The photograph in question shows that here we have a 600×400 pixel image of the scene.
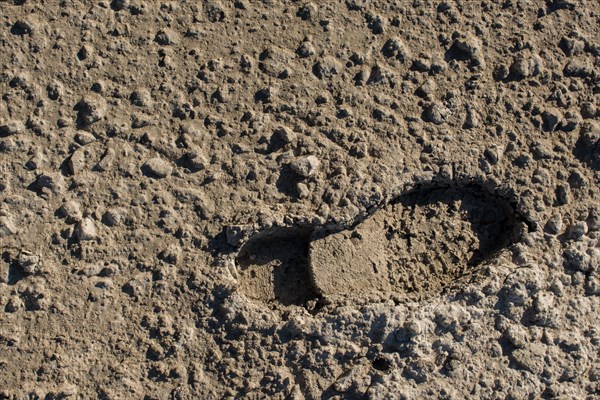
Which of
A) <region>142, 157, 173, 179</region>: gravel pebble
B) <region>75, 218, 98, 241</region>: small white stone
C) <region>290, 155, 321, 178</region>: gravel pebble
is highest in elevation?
<region>290, 155, 321, 178</region>: gravel pebble

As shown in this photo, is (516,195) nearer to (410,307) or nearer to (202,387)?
(410,307)

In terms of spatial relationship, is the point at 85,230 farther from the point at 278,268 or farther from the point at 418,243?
the point at 418,243

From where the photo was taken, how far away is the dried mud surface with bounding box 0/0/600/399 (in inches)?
82.2

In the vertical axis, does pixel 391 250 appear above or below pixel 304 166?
below

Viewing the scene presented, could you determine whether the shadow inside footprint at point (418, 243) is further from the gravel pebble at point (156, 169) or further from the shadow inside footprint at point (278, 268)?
the gravel pebble at point (156, 169)

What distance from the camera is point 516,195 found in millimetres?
2225

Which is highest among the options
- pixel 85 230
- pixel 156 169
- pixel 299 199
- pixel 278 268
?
pixel 299 199

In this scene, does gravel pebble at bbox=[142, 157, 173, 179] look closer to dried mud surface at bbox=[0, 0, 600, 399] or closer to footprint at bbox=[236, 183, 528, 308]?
dried mud surface at bbox=[0, 0, 600, 399]

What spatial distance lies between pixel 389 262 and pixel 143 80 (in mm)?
1027

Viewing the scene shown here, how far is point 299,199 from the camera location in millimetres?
2168

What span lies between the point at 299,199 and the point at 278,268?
245 millimetres

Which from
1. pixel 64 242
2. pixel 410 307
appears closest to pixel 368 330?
pixel 410 307

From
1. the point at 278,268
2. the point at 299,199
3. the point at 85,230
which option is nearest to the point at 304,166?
the point at 299,199

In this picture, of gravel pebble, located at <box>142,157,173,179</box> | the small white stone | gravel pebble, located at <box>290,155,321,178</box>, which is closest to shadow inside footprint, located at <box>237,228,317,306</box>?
gravel pebble, located at <box>290,155,321,178</box>
